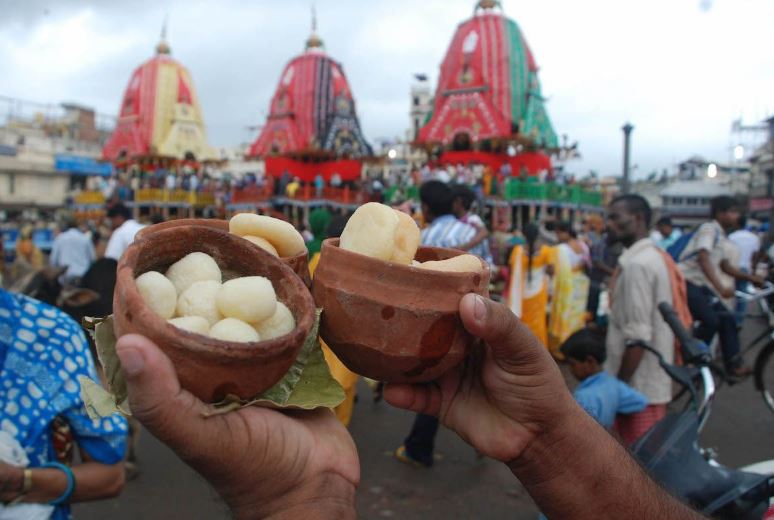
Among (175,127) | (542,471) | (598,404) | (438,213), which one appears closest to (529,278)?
(438,213)

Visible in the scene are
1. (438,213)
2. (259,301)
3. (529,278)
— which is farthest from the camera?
(529,278)

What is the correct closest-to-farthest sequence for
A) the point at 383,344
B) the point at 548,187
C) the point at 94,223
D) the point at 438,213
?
the point at 383,344
the point at 438,213
the point at 548,187
the point at 94,223

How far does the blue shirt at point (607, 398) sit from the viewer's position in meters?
2.69

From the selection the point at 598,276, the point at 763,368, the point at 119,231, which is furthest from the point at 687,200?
the point at 119,231

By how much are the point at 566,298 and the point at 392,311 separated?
5327 mm

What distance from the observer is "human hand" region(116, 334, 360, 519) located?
0.79m

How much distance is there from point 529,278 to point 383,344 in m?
4.86

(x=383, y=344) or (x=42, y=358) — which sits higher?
(x=383, y=344)

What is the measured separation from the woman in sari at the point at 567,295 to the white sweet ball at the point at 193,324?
5450mm

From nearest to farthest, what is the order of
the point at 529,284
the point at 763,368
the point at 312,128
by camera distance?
1. the point at 763,368
2. the point at 529,284
3. the point at 312,128

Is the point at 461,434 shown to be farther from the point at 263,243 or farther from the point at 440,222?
the point at 440,222

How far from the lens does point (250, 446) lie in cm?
87

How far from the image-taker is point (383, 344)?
1026 mm

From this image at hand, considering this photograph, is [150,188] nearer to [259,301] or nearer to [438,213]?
[438,213]
